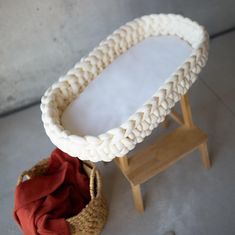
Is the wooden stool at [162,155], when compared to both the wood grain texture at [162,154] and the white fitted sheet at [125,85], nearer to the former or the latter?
the wood grain texture at [162,154]

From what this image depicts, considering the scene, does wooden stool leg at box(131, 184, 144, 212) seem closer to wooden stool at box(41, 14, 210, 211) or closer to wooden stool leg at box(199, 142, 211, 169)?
wooden stool at box(41, 14, 210, 211)

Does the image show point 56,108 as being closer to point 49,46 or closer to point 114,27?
point 49,46

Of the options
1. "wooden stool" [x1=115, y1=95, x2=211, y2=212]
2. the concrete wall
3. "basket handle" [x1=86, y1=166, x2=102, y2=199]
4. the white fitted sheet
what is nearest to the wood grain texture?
"wooden stool" [x1=115, y1=95, x2=211, y2=212]

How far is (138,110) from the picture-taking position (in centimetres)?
98

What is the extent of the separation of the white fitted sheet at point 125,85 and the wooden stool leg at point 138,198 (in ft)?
0.97

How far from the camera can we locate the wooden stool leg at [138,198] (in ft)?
4.00

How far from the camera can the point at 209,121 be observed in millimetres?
1562

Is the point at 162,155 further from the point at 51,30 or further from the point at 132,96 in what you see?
the point at 51,30

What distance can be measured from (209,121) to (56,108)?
0.79 metres

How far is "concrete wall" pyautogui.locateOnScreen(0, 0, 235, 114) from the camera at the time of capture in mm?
1551

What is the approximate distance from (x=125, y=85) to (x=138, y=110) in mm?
202

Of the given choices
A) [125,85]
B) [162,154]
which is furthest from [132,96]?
[162,154]

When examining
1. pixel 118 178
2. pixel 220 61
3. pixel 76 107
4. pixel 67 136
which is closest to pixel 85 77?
pixel 76 107

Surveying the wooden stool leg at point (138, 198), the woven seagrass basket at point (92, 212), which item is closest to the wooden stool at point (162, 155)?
the wooden stool leg at point (138, 198)
